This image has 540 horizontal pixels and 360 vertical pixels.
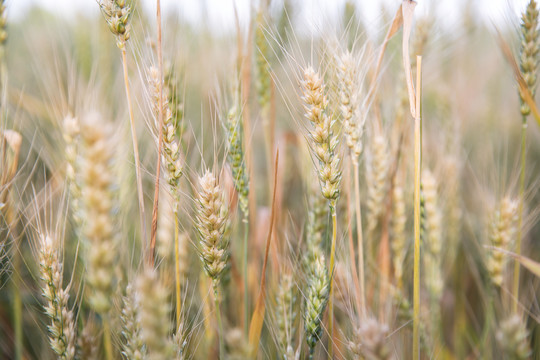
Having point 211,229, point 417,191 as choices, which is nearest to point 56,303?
point 211,229

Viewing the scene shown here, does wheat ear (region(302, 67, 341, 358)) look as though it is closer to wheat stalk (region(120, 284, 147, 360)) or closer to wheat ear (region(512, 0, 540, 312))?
wheat stalk (region(120, 284, 147, 360))

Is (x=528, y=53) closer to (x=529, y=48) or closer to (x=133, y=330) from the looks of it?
Result: (x=529, y=48)

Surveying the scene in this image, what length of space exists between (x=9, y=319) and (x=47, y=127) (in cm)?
90

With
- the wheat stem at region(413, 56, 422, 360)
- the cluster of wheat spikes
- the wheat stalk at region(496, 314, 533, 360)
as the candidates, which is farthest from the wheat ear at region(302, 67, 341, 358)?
the wheat stalk at region(496, 314, 533, 360)

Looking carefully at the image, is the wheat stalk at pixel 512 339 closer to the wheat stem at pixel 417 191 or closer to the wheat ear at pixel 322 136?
the wheat stem at pixel 417 191

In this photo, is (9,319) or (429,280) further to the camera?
(9,319)

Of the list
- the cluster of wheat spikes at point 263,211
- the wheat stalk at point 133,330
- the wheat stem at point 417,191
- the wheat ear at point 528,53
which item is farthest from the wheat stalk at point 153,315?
the wheat ear at point 528,53

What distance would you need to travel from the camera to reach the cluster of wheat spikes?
2.76ft

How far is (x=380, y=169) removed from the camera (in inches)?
47.1

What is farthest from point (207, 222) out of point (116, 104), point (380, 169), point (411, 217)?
point (116, 104)

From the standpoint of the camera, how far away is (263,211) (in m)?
1.50

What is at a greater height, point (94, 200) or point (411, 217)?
point (94, 200)

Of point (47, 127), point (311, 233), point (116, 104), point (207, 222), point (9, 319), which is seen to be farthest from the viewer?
point (116, 104)

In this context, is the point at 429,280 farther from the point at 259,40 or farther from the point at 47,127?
the point at 47,127
